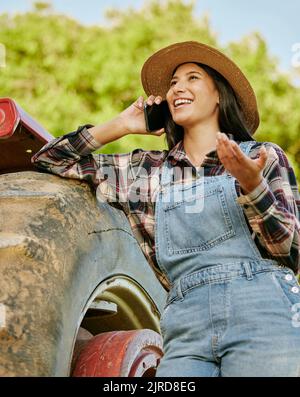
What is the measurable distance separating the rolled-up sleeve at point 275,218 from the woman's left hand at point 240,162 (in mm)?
39

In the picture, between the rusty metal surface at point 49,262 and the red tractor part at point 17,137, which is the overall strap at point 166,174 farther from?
the red tractor part at point 17,137

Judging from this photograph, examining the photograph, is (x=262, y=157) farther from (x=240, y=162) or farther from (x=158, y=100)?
(x=158, y=100)

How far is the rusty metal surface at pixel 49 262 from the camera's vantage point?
1.80 meters

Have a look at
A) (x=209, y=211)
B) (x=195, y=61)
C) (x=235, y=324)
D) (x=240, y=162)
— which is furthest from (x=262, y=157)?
(x=195, y=61)

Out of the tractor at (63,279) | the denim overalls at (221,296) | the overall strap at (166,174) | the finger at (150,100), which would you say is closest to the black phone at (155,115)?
the finger at (150,100)

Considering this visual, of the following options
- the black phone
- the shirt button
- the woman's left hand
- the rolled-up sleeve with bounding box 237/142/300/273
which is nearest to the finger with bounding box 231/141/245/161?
the woman's left hand

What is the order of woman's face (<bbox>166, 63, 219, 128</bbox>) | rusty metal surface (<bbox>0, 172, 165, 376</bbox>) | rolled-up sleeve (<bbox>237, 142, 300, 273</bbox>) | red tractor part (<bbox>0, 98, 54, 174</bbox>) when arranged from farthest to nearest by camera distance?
woman's face (<bbox>166, 63, 219, 128</bbox>) < red tractor part (<bbox>0, 98, 54, 174</bbox>) < rolled-up sleeve (<bbox>237, 142, 300, 273</bbox>) < rusty metal surface (<bbox>0, 172, 165, 376</bbox>)

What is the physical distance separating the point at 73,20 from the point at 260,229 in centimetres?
1168

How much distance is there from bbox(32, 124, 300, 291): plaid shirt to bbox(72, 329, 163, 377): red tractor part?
0.64 feet

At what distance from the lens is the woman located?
196cm

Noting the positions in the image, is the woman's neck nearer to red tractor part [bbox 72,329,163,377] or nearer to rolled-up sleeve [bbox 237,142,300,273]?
rolled-up sleeve [bbox 237,142,300,273]

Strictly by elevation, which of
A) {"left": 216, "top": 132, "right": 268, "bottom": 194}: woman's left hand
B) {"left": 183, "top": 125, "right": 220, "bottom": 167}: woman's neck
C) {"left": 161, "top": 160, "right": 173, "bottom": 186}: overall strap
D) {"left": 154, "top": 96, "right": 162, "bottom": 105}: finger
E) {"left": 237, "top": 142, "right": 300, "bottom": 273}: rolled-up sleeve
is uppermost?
{"left": 154, "top": 96, "right": 162, "bottom": 105}: finger

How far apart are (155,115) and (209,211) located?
2.13 feet

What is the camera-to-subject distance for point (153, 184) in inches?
96.3
